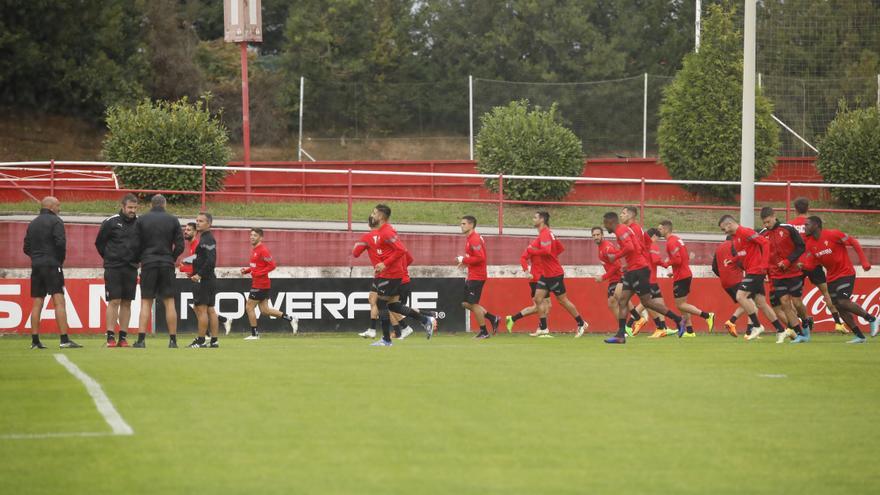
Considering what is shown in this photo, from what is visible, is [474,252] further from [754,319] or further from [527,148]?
[527,148]

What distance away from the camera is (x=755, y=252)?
1922 cm

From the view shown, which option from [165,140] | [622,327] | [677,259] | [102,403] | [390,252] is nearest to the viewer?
[102,403]

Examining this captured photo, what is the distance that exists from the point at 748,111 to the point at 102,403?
16055mm

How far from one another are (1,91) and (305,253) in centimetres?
2171

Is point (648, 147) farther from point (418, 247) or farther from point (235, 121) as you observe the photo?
point (418, 247)

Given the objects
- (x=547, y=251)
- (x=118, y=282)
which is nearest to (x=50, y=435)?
(x=118, y=282)

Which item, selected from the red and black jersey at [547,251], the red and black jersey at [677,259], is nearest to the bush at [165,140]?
the red and black jersey at [547,251]

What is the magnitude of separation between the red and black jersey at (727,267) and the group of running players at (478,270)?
2 centimetres

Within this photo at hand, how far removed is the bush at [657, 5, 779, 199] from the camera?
110 ft

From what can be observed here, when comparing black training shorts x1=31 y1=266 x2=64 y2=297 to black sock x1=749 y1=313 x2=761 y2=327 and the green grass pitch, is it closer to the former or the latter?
the green grass pitch

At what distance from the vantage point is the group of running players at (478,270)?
17094 mm

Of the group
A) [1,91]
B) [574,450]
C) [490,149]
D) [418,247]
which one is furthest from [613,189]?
[574,450]

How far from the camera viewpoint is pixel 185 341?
66.6 feet

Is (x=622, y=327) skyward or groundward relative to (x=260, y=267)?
groundward
